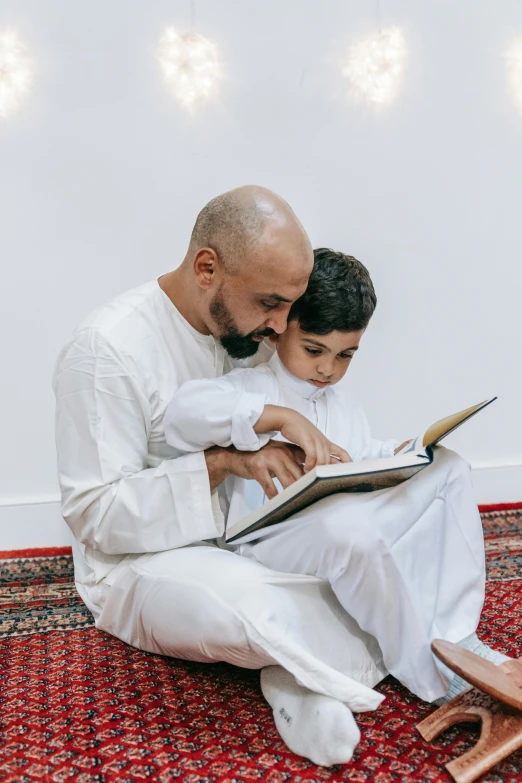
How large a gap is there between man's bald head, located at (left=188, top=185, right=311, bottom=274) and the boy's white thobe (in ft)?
1.12

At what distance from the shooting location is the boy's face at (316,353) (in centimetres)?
187

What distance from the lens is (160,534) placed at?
1.71 meters

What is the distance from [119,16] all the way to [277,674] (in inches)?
101

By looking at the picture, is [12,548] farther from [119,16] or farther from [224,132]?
[119,16]

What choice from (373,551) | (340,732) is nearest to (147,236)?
(373,551)

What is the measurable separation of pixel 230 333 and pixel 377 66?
1.92m

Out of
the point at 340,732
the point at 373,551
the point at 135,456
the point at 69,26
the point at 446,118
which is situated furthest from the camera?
the point at 446,118

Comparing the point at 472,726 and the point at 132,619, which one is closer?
the point at 472,726

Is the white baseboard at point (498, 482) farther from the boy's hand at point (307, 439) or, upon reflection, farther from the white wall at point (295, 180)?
the boy's hand at point (307, 439)

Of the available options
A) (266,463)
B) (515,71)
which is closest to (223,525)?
(266,463)

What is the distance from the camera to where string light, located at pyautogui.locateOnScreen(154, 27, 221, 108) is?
290 cm

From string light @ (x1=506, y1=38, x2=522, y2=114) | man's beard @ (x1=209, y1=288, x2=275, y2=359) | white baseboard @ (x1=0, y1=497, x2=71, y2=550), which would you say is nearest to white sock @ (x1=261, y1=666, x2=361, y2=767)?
man's beard @ (x1=209, y1=288, x2=275, y2=359)

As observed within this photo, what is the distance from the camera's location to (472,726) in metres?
1.47

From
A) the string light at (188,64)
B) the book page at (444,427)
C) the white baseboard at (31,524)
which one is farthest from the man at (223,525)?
the string light at (188,64)
